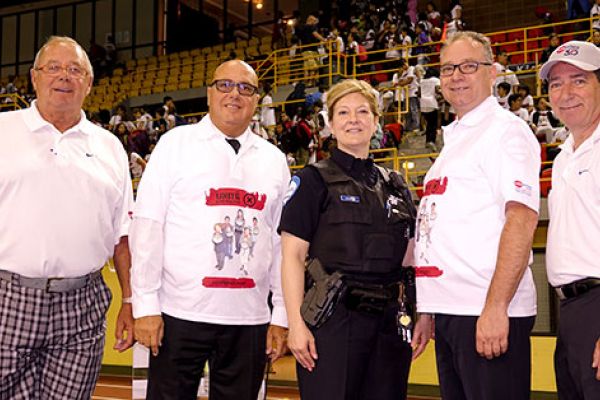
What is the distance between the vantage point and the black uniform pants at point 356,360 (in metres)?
3.19

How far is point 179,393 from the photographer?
3.50 m

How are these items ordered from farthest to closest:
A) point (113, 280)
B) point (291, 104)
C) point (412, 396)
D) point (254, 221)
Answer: point (291, 104), point (113, 280), point (412, 396), point (254, 221)

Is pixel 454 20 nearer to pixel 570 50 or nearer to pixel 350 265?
pixel 570 50

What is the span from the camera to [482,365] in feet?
9.74

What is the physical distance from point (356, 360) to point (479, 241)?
0.72 meters

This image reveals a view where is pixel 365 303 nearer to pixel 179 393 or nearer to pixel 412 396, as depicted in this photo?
pixel 179 393

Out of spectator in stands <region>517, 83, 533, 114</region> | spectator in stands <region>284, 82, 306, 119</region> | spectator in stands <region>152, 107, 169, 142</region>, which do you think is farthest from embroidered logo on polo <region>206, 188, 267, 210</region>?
spectator in stands <region>152, 107, 169, 142</region>

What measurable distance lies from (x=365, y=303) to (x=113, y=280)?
9532 millimetres

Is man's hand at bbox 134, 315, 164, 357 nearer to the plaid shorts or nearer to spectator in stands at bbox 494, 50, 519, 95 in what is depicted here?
the plaid shorts

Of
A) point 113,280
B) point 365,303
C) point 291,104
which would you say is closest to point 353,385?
point 365,303

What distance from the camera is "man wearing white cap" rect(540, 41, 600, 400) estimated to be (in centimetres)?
296

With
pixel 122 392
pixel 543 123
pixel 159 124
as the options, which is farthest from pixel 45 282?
pixel 159 124

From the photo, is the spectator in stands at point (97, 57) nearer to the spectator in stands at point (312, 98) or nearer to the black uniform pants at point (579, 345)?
the spectator in stands at point (312, 98)

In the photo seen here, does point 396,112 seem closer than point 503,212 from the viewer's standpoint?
No
